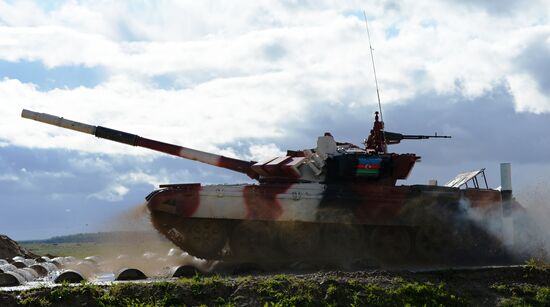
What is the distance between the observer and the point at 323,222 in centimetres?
2642

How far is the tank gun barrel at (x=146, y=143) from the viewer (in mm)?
28656

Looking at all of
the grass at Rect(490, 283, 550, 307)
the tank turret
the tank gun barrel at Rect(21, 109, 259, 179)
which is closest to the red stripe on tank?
the tank turret

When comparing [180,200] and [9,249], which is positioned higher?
[180,200]

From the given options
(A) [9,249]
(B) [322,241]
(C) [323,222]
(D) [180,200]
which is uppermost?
(D) [180,200]

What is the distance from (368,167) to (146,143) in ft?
26.0

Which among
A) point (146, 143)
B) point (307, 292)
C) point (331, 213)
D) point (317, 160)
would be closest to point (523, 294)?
point (307, 292)

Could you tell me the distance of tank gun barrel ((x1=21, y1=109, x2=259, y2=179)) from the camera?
28.7m

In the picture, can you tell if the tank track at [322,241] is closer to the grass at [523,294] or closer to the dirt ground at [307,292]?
the dirt ground at [307,292]

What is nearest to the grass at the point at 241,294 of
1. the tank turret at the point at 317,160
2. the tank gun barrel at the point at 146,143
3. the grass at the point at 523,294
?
the grass at the point at 523,294

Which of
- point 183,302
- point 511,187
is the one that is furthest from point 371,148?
point 183,302

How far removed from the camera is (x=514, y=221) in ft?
93.8

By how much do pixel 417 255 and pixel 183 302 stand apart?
38.8 ft

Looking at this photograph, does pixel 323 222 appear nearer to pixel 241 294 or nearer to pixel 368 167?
pixel 368 167

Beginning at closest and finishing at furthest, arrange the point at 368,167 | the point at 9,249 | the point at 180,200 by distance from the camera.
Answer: the point at 180,200 < the point at 368,167 < the point at 9,249
